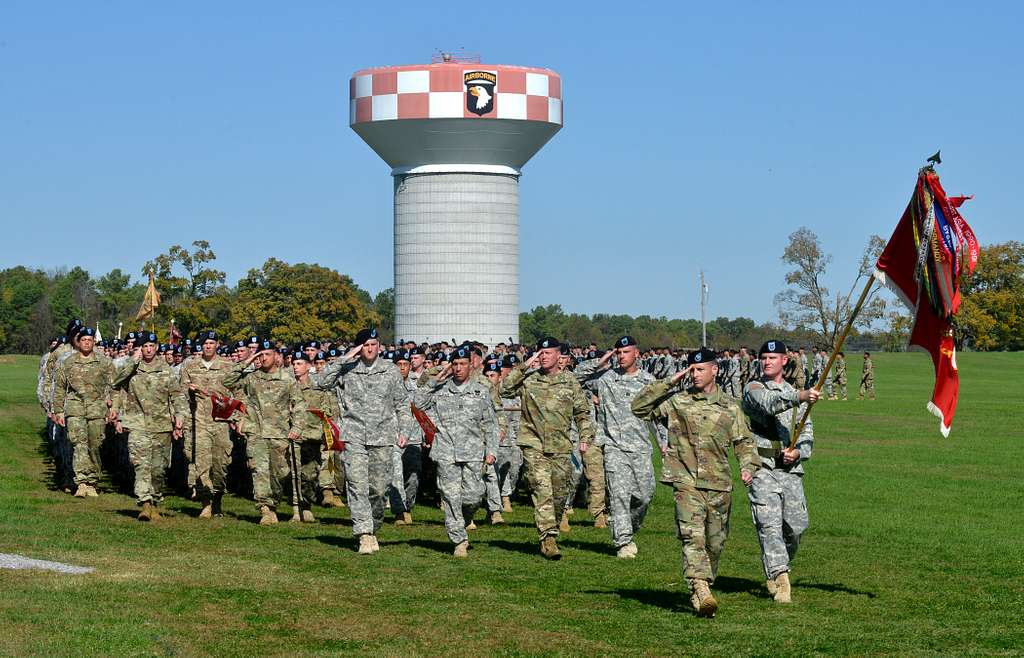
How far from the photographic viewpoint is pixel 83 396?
71.1 feet

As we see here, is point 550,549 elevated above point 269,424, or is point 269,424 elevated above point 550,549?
point 269,424

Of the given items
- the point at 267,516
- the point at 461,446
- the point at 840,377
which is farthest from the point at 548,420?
the point at 840,377

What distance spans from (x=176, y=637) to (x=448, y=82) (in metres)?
47.9

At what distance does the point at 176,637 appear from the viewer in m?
11.4

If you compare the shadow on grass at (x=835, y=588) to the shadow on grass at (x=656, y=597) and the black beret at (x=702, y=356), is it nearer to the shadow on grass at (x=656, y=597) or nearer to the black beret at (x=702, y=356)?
the shadow on grass at (x=656, y=597)

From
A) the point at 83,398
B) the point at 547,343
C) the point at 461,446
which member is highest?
the point at 547,343

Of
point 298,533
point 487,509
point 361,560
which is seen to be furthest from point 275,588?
point 487,509

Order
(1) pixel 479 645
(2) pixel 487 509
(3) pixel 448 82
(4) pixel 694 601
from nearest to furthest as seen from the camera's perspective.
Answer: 1. (1) pixel 479 645
2. (4) pixel 694 601
3. (2) pixel 487 509
4. (3) pixel 448 82

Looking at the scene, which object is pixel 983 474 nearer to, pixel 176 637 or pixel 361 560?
pixel 361 560

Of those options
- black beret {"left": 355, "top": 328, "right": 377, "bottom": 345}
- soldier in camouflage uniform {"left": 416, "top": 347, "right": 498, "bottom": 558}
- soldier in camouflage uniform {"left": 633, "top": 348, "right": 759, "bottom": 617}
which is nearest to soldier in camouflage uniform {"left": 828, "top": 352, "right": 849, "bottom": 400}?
soldier in camouflage uniform {"left": 416, "top": 347, "right": 498, "bottom": 558}

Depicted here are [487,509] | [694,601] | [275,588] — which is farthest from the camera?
[487,509]

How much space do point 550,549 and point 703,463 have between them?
3663 mm

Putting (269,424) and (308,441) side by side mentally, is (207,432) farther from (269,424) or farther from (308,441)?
(308,441)

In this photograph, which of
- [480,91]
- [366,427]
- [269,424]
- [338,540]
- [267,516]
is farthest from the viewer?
[480,91]
